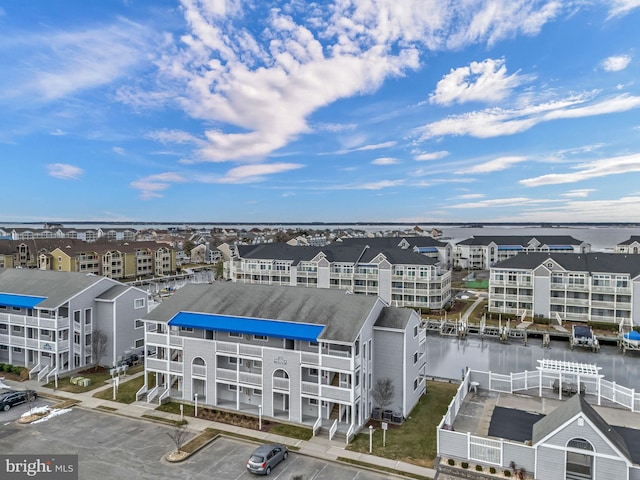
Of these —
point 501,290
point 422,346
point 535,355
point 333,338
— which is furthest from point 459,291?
point 333,338

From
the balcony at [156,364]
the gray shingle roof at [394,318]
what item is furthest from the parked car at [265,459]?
the balcony at [156,364]

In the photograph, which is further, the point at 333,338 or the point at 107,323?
the point at 107,323

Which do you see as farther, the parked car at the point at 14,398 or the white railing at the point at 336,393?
the parked car at the point at 14,398

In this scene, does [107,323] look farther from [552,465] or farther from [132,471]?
[552,465]

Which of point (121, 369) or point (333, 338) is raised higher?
point (333, 338)

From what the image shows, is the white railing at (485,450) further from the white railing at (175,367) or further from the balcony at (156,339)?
the balcony at (156,339)

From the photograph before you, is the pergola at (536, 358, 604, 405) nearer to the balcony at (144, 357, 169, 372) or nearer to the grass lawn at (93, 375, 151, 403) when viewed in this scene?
the balcony at (144, 357, 169, 372)

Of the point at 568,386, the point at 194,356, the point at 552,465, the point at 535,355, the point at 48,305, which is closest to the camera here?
the point at 552,465
